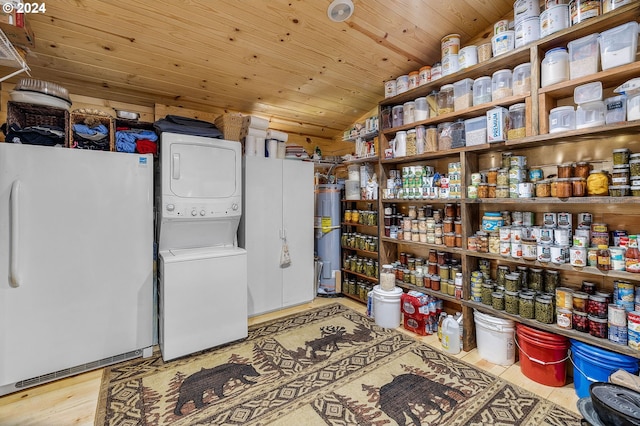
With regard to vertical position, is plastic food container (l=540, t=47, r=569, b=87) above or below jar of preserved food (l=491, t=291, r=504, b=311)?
above

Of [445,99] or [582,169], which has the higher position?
[445,99]

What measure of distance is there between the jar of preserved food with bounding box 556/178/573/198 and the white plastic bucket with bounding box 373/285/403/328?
1482 millimetres

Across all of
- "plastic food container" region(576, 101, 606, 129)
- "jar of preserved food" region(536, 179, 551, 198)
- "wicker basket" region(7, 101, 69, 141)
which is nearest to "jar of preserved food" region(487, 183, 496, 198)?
"jar of preserved food" region(536, 179, 551, 198)

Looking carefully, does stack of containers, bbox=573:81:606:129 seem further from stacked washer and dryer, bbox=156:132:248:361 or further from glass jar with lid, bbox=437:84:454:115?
stacked washer and dryer, bbox=156:132:248:361

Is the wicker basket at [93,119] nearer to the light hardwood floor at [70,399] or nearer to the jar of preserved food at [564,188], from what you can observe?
the light hardwood floor at [70,399]

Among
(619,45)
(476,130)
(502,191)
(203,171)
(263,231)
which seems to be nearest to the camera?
(619,45)

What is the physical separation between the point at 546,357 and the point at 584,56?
1.92 metres

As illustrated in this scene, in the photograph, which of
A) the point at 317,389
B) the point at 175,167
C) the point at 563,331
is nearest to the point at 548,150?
the point at 563,331

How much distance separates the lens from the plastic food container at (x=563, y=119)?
1826 millimetres

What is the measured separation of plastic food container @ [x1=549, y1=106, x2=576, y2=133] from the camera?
5.99ft

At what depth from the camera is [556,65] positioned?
6.08ft

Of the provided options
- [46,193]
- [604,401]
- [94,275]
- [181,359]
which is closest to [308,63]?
[46,193]

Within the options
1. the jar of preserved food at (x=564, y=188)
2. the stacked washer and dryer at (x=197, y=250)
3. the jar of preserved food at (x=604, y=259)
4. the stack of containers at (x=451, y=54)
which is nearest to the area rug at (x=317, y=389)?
the stacked washer and dryer at (x=197, y=250)

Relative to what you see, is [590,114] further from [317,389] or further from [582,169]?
[317,389]
